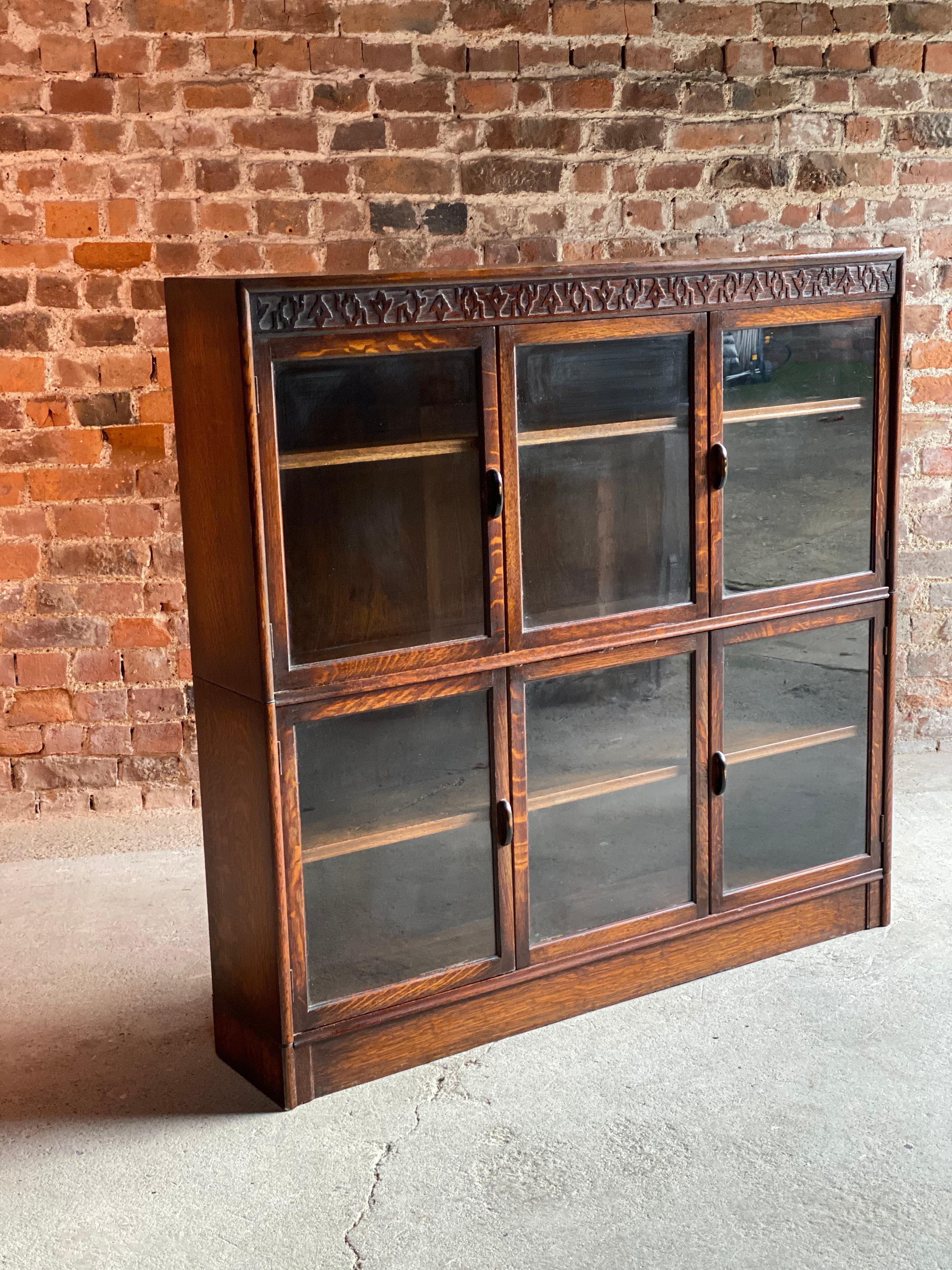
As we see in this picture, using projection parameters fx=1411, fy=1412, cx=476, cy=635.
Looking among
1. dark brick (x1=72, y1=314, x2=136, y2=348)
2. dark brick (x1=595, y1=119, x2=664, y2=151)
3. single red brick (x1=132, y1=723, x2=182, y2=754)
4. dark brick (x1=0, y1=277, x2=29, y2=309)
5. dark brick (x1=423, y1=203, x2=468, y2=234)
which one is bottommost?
single red brick (x1=132, y1=723, x2=182, y2=754)

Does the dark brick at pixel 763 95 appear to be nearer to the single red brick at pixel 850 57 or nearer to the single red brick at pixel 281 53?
the single red brick at pixel 850 57

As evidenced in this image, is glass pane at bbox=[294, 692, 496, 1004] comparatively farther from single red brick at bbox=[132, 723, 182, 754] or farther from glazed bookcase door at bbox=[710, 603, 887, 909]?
single red brick at bbox=[132, 723, 182, 754]

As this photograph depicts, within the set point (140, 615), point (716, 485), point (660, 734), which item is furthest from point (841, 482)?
point (140, 615)

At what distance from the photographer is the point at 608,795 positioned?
3.42 metres

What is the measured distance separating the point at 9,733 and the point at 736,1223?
2.90 metres

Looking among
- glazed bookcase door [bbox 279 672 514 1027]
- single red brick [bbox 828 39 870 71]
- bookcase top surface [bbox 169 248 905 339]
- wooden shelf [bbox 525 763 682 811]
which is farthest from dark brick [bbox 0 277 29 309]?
single red brick [bbox 828 39 870 71]

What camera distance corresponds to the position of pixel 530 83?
4449 mm

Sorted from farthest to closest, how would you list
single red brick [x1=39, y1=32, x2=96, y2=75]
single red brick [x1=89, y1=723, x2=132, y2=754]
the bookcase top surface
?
single red brick [x1=89, y1=723, x2=132, y2=754]
single red brick [x1=39, y1=32, x2=96, y2=75]
the bookcase top surface

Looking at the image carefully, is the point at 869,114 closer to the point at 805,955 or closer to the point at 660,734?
the point at 660,734

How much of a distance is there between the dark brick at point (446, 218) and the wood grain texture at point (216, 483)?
1.60 metres

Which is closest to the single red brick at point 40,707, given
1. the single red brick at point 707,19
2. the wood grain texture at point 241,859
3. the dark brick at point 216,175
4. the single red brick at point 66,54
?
the wood grain texture at point 241,859

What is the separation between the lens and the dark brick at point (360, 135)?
4.33 m

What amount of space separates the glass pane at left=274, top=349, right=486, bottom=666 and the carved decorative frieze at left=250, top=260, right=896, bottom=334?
88 mm

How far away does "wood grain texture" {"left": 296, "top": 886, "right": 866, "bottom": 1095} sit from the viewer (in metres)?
3.13
